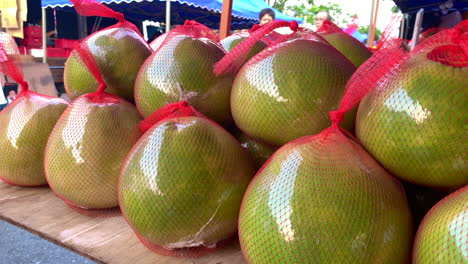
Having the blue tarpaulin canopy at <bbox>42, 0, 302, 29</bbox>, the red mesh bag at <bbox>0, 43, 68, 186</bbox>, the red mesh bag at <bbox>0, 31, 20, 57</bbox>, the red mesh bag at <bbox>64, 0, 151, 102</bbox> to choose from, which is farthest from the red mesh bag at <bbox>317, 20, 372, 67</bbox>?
the blue tarpaulin canopy at <bbox>42, 0, 302, 29</bbox>

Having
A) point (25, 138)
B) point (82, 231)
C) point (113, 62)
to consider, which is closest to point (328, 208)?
point (82, 231)

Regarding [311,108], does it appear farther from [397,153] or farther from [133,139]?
[133,139]

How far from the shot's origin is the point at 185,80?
1.30 metres

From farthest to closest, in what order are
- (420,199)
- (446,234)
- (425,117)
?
(420,199), (425,117), (446,234)

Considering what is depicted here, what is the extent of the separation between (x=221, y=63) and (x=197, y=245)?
568mm

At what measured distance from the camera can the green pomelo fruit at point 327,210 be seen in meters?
0.84

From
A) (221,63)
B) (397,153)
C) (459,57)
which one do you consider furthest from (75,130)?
(459,57)

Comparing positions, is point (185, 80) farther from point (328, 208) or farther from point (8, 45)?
point (8, 45)

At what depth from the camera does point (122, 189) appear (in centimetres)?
114

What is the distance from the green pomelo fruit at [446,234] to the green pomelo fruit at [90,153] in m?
0.91

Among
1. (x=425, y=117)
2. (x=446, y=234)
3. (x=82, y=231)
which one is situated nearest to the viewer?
(x=446, y=234)

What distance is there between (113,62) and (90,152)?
1.25ft

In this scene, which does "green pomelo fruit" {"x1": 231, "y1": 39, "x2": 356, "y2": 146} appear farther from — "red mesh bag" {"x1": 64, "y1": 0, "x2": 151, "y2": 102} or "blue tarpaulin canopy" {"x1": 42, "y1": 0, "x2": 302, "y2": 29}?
"blue tarpaulin canopy" {"x1": 42, "y1": 0, "x2": 302, "y2": 29}

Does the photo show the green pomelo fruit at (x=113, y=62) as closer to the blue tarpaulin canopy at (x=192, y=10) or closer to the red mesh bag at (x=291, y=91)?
the red mesh bag at (x=291, y=91)
